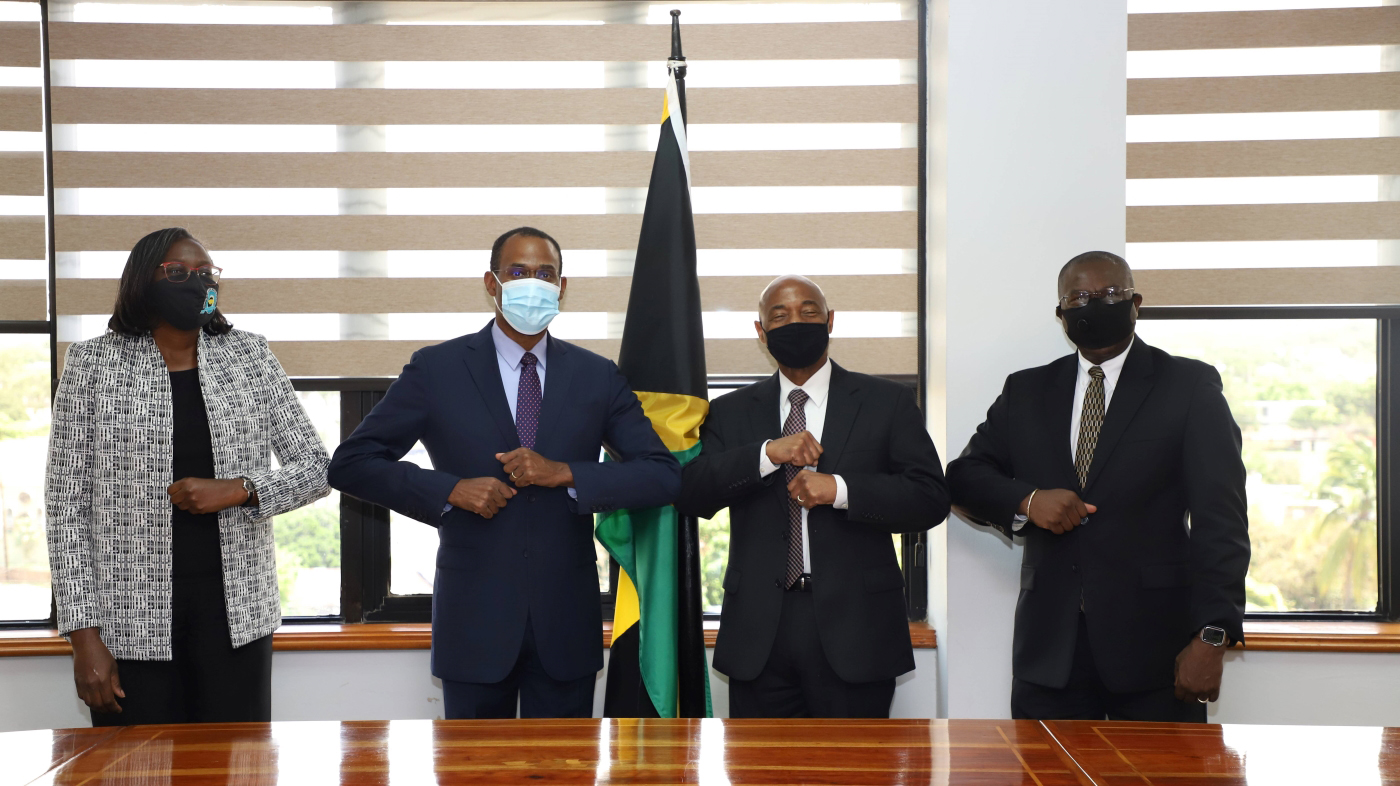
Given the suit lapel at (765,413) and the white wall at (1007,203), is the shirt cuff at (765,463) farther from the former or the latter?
the white wall at (1007,203)

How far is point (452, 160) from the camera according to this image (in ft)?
9.82

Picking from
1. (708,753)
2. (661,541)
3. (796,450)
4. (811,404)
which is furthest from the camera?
(661,541)

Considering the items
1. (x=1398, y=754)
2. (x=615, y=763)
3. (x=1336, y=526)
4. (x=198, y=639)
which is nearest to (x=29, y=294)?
(x=198, y=639)

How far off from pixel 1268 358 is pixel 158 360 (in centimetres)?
341

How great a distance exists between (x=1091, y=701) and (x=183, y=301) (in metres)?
2.47

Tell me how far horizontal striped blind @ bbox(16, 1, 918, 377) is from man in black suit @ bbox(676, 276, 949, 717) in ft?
2.26

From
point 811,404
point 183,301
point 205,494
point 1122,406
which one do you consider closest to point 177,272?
point 183,301

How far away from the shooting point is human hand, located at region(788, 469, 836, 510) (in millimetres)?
2139

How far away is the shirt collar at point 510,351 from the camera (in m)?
2.33

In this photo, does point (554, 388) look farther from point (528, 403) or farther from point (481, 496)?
point (481, 496)

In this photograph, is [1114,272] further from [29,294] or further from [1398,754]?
[29,294]

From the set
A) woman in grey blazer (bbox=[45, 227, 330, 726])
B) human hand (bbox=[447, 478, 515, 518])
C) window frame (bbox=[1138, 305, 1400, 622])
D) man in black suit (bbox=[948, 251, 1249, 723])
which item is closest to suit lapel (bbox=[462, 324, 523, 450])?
human hand (bbox=[447, 478, 515, 518])

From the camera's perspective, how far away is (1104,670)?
7.04 ft

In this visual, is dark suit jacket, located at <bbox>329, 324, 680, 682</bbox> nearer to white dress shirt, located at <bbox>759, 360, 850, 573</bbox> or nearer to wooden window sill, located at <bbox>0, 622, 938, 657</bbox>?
white dress shirt, located at <bbox>759, 360, 850, 573</bbox>
